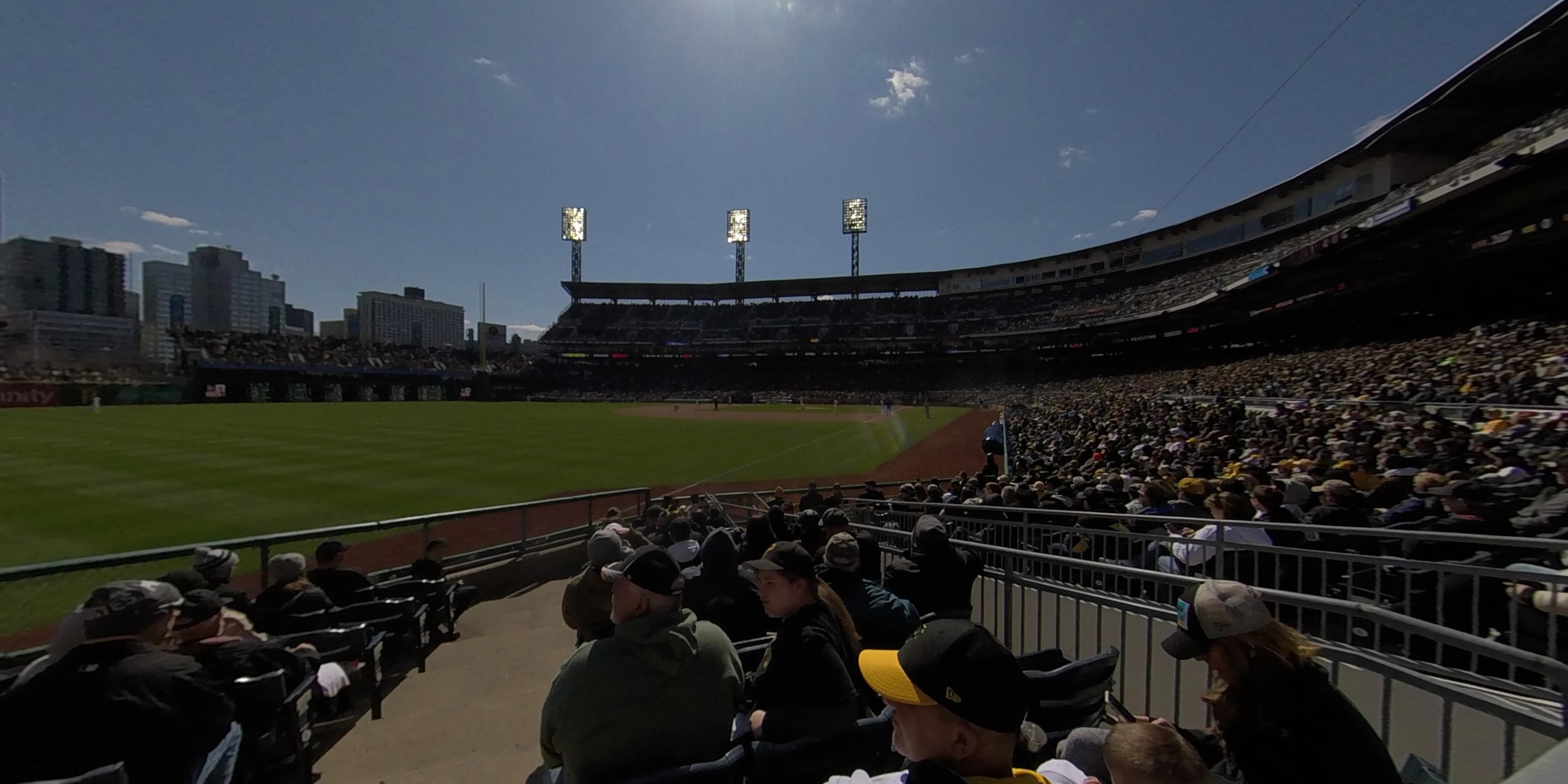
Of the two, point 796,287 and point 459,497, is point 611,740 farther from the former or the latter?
point 796,287

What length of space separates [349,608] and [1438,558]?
9019 mm

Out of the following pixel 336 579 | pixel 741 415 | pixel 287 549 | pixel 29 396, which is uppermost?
pixel 29 396

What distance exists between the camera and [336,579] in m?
5.84

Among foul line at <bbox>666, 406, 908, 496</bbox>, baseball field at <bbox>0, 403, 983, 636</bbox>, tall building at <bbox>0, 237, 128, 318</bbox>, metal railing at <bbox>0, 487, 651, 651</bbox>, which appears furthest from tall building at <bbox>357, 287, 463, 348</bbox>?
metal railing at <bbox>0, 487, 651, 651</bbox>

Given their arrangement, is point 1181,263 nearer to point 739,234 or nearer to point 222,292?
point 739,234

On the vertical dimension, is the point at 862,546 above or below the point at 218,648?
above

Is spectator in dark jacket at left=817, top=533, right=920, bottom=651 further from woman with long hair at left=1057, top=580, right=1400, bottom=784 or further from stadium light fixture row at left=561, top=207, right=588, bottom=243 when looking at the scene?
stadium light fixture row at left=561, top=207, right=588, bottom=243

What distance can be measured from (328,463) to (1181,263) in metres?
63.4

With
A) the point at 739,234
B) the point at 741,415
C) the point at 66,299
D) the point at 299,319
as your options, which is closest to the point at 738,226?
the point at 739,234

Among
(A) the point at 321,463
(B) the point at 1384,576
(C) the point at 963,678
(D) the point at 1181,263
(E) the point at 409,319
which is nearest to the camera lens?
(C) the point at 963,678

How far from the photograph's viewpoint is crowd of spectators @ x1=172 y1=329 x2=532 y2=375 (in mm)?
51688

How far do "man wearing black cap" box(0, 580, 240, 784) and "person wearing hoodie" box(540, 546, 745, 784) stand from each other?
70.4 inches

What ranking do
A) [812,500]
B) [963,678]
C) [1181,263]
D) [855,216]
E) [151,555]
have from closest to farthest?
1. [963,678]
2. [151,555]
3. [812,500]
4. [1181,263]
5. [855,216]

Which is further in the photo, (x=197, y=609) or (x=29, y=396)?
(x=29, y=396)
